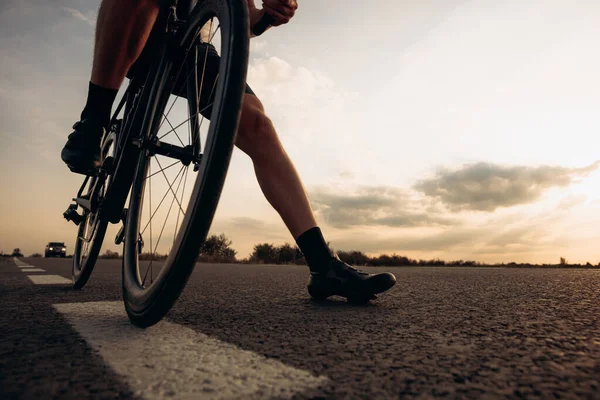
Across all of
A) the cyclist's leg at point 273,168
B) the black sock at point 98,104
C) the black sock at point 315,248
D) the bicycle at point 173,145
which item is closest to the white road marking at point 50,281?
the bicycle at point 173,145

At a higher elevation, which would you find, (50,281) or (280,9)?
(280,9)

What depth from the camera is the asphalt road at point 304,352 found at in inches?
33.0

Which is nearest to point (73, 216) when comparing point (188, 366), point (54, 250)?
point (188, 366)

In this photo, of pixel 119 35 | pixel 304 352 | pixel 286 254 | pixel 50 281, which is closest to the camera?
pixel 304 352

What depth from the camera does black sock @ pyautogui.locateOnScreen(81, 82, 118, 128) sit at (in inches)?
85.1

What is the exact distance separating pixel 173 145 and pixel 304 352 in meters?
1.38

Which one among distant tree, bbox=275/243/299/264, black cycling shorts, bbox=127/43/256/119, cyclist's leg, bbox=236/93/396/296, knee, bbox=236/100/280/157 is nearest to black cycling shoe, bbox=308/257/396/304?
cyclist's leg, bbox=236/93/396/296

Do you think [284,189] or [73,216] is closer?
[284,189]

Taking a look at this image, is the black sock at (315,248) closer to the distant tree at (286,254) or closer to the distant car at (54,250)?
the distant tree at (286,254)

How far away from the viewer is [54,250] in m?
31.9

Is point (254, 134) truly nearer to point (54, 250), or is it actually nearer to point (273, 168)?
point (273, 168)

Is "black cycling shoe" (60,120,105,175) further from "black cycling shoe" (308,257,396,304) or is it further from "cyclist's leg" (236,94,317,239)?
"black cycling shoe" (308,257,396,304)

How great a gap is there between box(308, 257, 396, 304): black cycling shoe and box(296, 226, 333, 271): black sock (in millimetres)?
38

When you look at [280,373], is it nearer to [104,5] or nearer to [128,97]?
[104,5]
